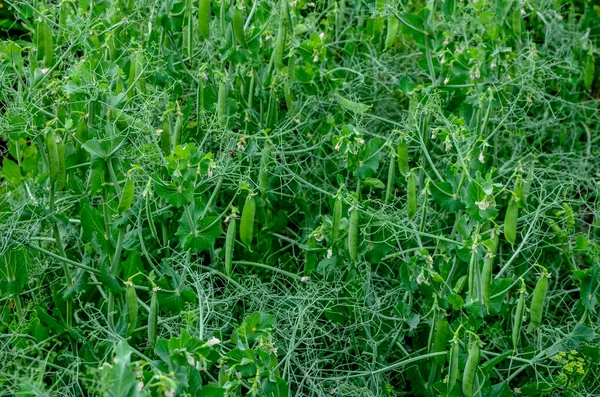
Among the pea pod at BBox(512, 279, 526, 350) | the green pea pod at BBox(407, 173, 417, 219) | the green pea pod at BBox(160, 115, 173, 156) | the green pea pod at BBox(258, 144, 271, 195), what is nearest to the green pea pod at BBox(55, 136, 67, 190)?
the green pea pod at BBox(160, 115, 173, 156)

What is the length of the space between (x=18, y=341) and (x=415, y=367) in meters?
1.18

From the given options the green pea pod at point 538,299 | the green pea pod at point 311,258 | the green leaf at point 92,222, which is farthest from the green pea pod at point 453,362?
the green leaf at point 92,222

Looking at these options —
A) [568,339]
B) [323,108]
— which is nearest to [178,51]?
[323,108]

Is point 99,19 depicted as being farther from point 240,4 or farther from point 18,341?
point 18,341

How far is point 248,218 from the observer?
2354 millimetres

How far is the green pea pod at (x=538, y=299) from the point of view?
2279 millimetres

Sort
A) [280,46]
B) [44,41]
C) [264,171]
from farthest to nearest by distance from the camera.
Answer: [280,46], [264,171], [44,41]

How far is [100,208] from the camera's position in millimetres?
2492

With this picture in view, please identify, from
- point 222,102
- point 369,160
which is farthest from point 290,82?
point 369,160

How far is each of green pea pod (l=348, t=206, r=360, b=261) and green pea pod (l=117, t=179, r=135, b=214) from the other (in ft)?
2.00

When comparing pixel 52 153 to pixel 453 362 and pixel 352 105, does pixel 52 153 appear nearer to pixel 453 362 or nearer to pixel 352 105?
pixel 352 105

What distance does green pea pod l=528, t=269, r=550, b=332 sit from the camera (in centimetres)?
228

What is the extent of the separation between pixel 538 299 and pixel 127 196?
117 cm

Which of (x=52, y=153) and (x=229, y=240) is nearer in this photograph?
(x=52, y=153)
